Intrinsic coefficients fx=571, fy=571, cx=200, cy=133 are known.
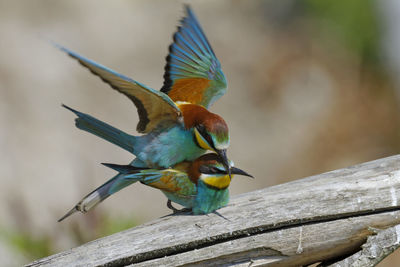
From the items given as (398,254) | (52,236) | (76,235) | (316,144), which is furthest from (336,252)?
(316,144)

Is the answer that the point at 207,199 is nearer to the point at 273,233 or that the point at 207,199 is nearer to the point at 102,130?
the point at 273,233

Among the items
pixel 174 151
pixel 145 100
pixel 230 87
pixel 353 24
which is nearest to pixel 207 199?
pixel 174 151

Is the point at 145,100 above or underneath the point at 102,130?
above

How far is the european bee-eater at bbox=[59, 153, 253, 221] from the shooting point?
8.16ft

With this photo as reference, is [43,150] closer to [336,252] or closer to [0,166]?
[0,166]

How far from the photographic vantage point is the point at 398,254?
216 inches

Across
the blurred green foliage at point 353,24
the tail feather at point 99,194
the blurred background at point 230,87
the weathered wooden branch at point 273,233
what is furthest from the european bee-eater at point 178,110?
the blurred green foliage at point 353,24

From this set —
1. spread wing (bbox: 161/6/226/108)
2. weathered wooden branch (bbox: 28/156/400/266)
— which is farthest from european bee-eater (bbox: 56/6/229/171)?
weathered wooden branch (bbox: 28/156/400/266)

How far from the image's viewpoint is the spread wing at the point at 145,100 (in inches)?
86.7

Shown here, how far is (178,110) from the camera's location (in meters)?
2.50

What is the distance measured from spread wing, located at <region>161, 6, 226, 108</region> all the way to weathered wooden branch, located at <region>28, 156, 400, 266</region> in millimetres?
640

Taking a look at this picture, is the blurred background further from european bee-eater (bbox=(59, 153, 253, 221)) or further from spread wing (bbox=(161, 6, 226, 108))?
european bee-eater (bbox=(59, 153, 253, 221))

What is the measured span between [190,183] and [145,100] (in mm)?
421

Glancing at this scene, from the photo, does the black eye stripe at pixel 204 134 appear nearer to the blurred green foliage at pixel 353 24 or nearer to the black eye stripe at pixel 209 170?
the black eye stripe at pixel 209 170
